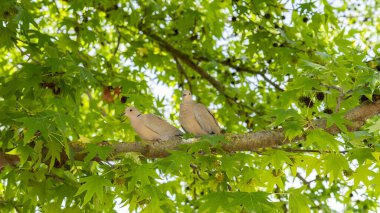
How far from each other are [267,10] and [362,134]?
2.24 metres

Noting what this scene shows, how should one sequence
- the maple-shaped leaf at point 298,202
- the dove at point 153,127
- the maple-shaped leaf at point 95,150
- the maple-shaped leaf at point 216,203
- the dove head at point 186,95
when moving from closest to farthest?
1. the maple-shaped leaf at point 216,203
2. the maple-shaped leaf at point 95,150
3. the maple-shaped leaf at point 298,202
4. the dove at point 153,127
5. the dove head at point 186,95

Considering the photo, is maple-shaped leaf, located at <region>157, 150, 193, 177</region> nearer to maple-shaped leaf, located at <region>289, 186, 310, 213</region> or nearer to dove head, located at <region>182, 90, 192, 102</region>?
maple-shaped leaf, located at <region>289, 186, 310, 213</region>

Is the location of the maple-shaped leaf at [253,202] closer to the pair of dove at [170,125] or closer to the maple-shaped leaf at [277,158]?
the maple-shaped leaf at [277,158]

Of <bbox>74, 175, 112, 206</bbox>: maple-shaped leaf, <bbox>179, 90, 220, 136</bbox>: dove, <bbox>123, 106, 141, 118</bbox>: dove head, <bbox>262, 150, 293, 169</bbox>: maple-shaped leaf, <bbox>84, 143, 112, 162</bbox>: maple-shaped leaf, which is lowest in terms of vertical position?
<bbox>74, 175, 112, 206</bbox>: maple-shaped leaf

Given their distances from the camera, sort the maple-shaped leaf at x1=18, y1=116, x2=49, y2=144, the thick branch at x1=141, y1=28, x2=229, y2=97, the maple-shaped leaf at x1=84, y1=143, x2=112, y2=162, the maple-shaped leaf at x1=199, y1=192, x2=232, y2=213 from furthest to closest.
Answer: the thick branch at x1=141, y1=28, x2=229, y2=97 < the maple-shaped leaf at x1=84, y1=143, x2=112, y2=162 < the maple-shaped leaf at x1=199, y1=192, x2=232, y2=213 < the maple-shaped leaf at x1=18, y1=116, x2=49, y2=144

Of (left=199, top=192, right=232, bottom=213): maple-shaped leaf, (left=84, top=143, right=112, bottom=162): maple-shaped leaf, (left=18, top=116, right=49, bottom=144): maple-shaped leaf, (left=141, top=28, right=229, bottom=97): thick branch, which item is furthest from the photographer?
(left=141, top=28, right=229, bottom=97): thick branch

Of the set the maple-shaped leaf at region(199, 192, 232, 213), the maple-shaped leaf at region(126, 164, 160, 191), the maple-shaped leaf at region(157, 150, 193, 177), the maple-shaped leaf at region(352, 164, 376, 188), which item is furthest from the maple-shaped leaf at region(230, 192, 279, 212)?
the maple-shaped leaf at region(352, 164, 376, 188)

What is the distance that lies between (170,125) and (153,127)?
0.10 m

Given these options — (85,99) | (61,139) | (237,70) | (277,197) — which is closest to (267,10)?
(237,70)

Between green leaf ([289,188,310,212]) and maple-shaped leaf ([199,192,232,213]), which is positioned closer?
maple-shaped leaf ([199,192,232,213])

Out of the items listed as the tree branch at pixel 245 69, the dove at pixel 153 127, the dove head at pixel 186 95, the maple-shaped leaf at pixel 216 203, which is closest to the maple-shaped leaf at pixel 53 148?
the dove at pixel 153 127

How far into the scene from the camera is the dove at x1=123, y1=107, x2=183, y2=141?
108 inches

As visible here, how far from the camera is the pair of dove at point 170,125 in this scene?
2.75 m

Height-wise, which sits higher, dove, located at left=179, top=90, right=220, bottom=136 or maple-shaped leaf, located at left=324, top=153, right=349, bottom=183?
dove, located at left=179, top=90, right=220, bottom=136
